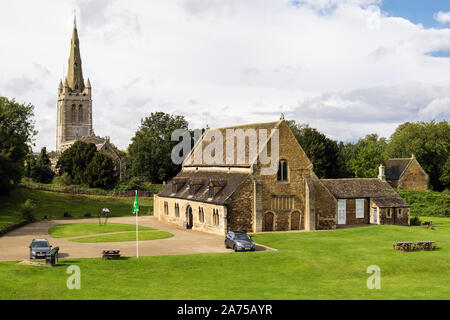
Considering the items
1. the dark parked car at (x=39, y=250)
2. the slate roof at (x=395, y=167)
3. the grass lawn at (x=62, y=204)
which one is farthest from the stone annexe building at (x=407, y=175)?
the dark parked car at (x=39, y=250)

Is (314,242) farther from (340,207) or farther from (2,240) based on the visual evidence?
(2,240)

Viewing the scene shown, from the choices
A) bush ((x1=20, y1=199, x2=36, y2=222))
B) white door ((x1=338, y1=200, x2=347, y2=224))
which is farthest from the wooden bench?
white door ((x1=338, y1=200, x2=347, y2=224))

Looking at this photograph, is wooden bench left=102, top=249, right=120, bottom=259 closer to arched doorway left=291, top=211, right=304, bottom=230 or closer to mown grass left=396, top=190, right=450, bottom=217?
arched doorway left=291, top=211, right=304, bottom=230

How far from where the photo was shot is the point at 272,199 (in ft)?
178

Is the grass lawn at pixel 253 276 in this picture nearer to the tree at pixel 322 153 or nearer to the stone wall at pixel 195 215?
the stone wall at pixel 195 215

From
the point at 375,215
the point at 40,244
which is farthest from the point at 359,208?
the point at 40,244

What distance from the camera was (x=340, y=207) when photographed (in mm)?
61062

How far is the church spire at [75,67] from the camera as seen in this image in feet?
528

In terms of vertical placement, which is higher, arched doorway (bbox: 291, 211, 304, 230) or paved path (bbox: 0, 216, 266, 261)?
arched doorway (bbox: 291, 211, 304, 230)

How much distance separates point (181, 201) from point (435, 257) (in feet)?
104

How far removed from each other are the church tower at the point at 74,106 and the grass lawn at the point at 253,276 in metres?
140

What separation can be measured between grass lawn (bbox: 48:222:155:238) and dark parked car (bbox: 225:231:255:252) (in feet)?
55.5

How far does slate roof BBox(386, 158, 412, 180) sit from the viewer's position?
94256mm
